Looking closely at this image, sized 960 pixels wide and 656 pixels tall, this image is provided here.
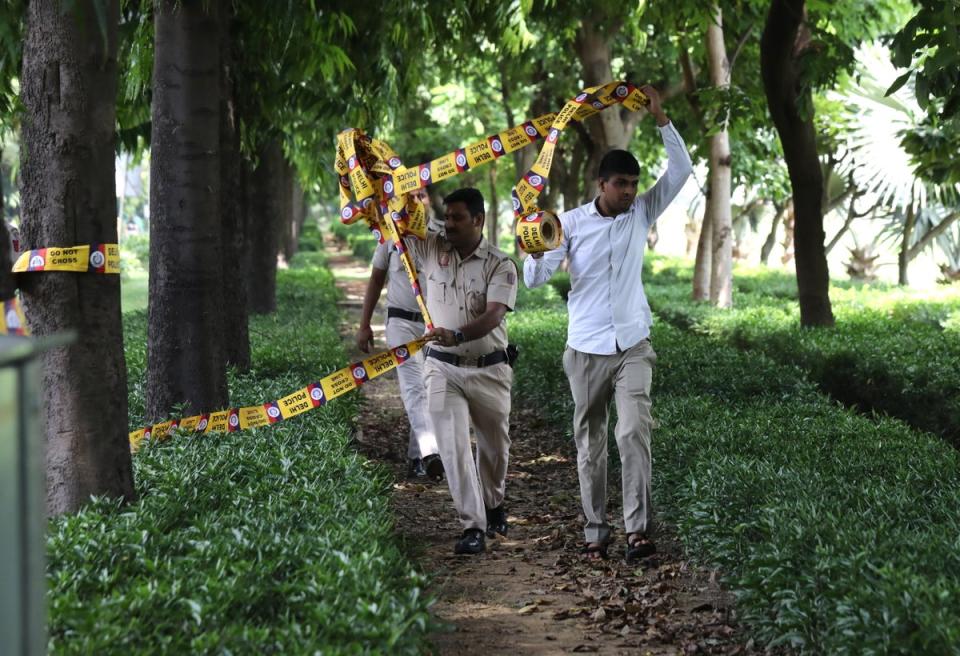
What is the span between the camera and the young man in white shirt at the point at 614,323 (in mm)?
6676

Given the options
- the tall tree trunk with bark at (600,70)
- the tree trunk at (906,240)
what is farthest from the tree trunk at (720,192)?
the tree trunk at (906,240)

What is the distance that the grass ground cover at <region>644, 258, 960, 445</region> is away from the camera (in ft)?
31.7

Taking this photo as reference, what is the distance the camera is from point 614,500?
8.40 metres

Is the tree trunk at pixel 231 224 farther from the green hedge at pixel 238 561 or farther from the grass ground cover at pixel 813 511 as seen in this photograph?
the grass ground cover at pixel 813 511

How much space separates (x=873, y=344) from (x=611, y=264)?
5339mm

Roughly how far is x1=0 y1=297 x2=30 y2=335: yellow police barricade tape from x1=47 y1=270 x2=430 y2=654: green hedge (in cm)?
80

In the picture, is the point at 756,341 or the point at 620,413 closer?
the point at 620,413

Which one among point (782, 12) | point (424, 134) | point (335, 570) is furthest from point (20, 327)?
point (424, 134)

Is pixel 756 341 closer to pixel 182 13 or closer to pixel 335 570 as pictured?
pixel 182 13

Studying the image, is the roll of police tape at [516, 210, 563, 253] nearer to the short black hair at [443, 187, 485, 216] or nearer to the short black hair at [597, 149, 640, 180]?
the short black hair at [597, 149, 640, 180]

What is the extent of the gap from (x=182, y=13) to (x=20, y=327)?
350 centimetres

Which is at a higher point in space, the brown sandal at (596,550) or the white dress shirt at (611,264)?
the white dress shirt at (611,264)

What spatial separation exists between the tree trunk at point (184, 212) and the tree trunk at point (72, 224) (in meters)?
2.39

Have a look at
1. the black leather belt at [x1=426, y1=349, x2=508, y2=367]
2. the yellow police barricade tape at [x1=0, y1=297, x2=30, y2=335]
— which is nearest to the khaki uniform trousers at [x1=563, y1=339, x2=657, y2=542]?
the black leather belt at [x1=426, y1=349, x2=508, y2=367]
